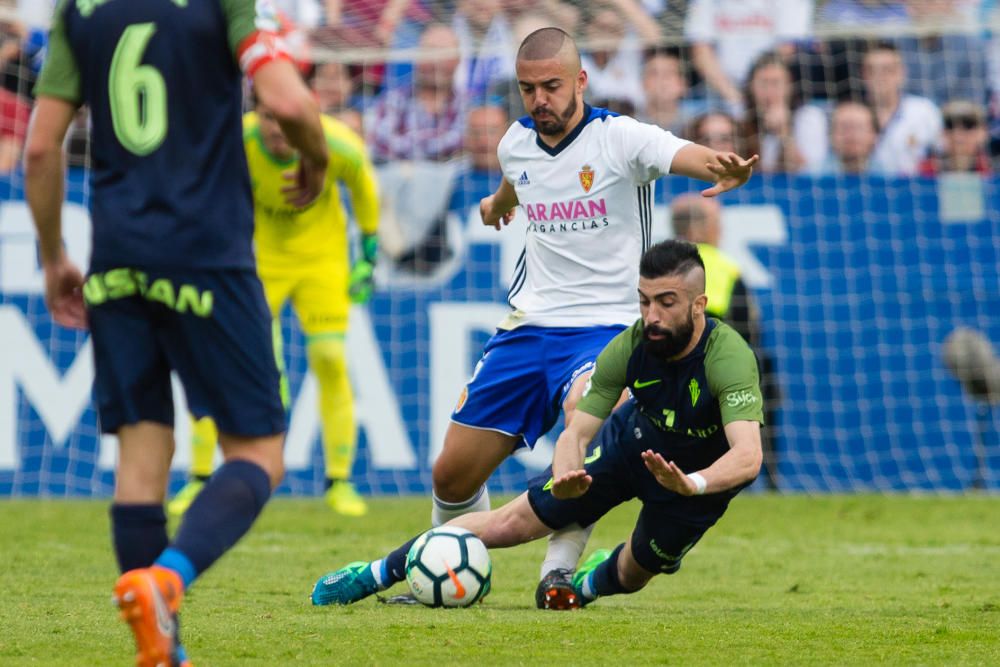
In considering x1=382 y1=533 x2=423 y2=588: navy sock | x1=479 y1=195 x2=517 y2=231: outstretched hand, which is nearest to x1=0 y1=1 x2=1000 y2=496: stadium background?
x1=479 y1=195 x2=517 y2=231: outstretched hand

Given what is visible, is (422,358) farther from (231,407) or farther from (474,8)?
(231,407)

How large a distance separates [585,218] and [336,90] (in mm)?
6700

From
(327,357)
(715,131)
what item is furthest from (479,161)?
(327,357)

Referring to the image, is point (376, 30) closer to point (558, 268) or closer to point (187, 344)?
point (558, 268)

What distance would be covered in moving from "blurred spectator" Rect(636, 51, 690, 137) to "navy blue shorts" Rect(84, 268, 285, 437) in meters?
9.03

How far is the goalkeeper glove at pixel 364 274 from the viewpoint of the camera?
1012 centimetres

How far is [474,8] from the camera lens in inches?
524

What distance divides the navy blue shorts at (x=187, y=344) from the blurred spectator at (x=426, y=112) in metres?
8.55

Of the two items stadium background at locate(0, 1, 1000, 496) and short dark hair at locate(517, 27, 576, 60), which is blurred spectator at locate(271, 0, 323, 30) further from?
short dark hair at locate(517, 27, 576, 60)

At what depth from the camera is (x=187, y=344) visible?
427 cm

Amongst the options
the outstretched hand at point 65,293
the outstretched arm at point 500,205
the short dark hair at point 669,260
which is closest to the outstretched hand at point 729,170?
the short dark hair at point 669,260

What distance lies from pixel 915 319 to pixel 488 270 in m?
3.19

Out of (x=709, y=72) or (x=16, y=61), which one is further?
(x=709, y=72)

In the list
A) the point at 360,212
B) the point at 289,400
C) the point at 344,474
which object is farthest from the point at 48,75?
the point at 289,400
